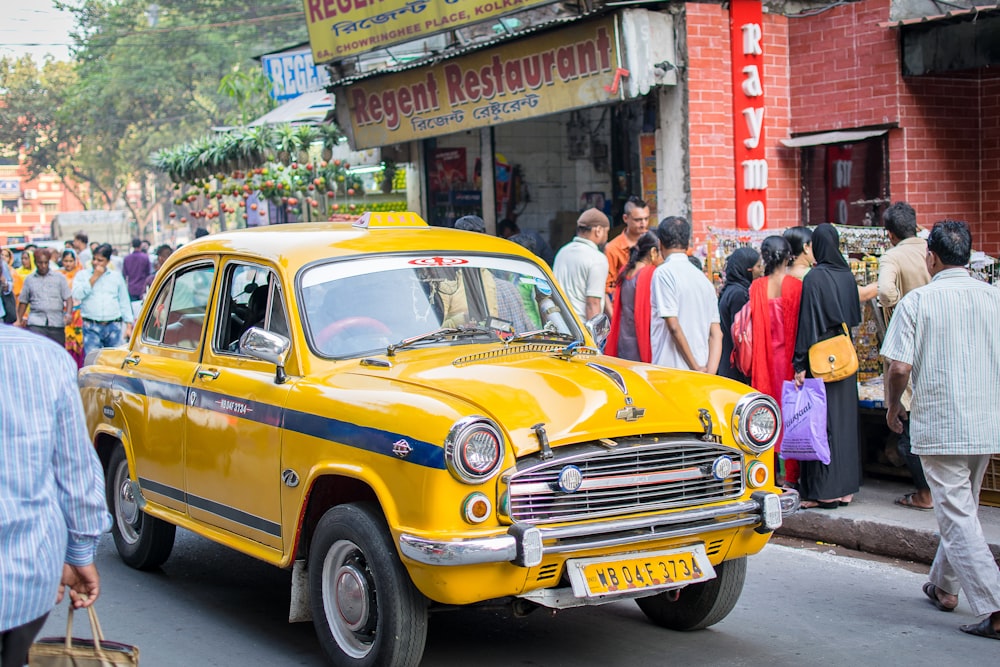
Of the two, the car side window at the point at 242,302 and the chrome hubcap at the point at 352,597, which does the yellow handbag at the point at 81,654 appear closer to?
the chrome hubcap at the point at 352,597

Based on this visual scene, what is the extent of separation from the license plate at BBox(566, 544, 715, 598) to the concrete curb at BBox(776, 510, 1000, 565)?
2659 millimetres

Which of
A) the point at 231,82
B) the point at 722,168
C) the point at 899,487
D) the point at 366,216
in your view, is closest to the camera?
the point at 366,216

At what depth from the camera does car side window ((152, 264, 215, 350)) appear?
6605 millimetres

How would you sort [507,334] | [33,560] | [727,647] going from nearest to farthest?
1. [33,560]
2. [727,647]
3. [507,334]

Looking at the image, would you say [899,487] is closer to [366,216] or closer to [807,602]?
[807,602]

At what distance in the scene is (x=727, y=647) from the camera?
545 cm


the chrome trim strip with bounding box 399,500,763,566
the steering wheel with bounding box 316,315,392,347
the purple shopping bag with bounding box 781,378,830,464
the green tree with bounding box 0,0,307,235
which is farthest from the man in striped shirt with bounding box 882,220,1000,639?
the green tree with bounding box 0,0,307,235

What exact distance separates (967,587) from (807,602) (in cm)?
94

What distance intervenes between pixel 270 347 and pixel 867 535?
4109 millimetres

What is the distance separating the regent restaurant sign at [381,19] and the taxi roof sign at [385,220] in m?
5.76

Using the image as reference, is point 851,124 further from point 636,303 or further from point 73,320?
point 73,320

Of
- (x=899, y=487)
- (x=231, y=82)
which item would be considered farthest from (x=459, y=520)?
(x=231, y=82)

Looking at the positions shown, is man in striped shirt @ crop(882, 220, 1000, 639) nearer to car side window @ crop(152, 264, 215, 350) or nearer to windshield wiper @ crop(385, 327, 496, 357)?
windshield wiper @ crop(385, 327, 496, 357)

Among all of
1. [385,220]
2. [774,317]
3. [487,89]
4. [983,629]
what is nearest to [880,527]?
[774,317]
